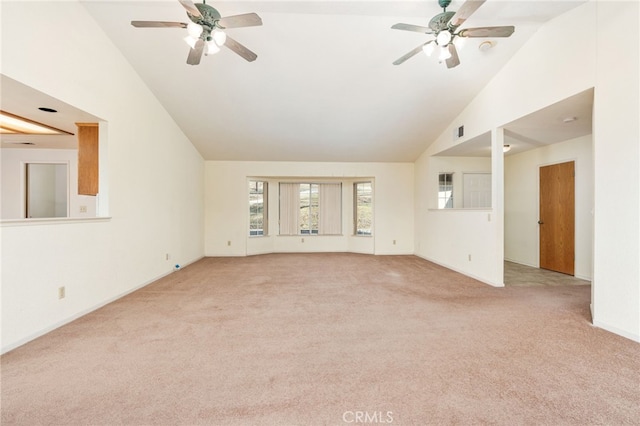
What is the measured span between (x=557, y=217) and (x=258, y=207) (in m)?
6.34

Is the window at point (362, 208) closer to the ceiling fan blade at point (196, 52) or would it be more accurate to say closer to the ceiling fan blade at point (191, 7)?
the ceiling fan blade at point (196, 52)

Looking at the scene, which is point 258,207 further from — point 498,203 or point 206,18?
point 498,203

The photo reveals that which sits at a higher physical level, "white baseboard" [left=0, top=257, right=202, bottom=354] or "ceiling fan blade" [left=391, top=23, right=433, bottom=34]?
"ceiling fan blade" [left=391, top=23, right=433, bottom=34]

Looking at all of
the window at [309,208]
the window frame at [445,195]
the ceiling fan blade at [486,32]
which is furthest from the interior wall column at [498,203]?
the window at [309,208]

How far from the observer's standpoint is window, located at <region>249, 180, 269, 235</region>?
6.52m

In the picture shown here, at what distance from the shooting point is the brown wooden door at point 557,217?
434 centimetres

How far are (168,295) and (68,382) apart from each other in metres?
1.71

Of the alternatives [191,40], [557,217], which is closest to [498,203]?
[557,217]

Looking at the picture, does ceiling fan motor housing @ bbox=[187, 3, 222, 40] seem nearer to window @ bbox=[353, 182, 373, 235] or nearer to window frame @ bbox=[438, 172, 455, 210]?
window @ bbox=[353, 182, 373, 235]

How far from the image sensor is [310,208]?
22.7 feet

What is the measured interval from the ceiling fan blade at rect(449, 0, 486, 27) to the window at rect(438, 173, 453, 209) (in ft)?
12.7

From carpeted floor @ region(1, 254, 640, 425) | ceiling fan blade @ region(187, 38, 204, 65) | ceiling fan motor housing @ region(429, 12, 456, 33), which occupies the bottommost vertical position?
carpeted floor @ region(1, 254, 640, 425)

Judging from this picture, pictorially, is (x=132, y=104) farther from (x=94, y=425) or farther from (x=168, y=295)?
(x=94, y=425)

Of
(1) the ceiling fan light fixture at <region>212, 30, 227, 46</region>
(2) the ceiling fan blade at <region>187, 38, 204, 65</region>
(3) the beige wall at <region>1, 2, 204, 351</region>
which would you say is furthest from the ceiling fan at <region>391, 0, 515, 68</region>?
(3) the beige wall at <region>1, 2, 204, 351</region>
